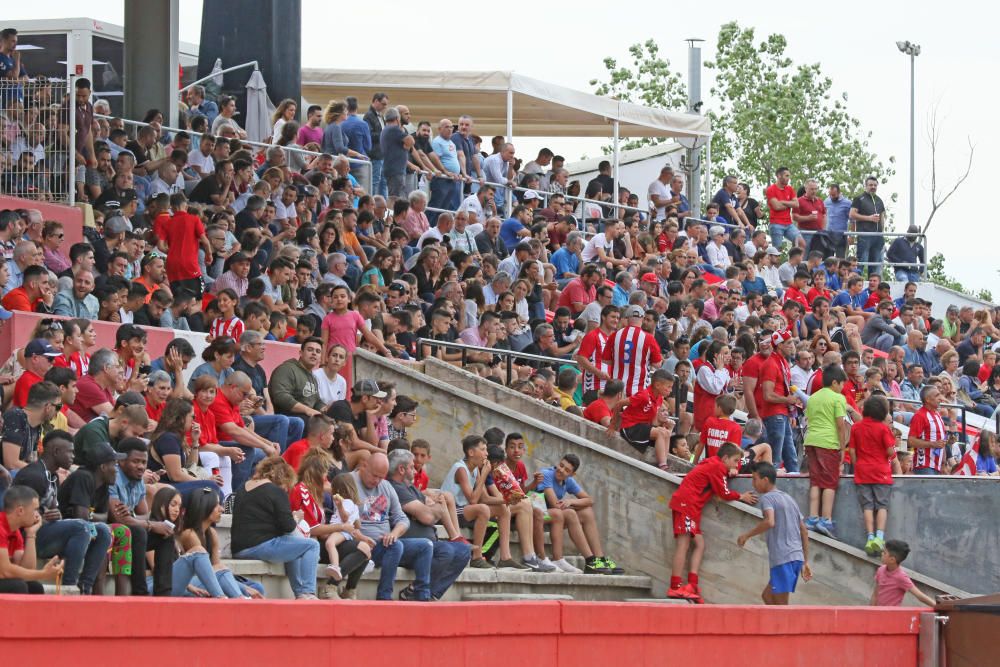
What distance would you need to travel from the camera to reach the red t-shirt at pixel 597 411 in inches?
731

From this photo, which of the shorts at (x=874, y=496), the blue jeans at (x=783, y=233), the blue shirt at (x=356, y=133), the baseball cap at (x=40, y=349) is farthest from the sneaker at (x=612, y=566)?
the blue jeans at (x=783, y=233)

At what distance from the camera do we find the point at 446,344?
19.0 m

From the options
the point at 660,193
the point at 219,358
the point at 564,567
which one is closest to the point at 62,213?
the point at 219,358

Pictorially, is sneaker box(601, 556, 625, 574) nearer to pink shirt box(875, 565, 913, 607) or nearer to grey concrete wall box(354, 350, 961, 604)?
grey concrete wall box(354, 350, 961, 604)

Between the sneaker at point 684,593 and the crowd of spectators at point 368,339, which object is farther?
the sneaker at point 684,593

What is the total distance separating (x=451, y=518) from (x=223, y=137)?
25.9ft

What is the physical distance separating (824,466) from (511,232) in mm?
7276

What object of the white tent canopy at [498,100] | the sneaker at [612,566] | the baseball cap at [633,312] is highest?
the white tent canopy at [498,100]

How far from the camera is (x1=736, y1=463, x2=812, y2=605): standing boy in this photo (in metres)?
16.0

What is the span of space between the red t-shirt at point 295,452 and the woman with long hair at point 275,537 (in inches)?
68.2

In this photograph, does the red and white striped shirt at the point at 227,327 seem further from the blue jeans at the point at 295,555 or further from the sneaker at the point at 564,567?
the blue jeans at the point at 295,555

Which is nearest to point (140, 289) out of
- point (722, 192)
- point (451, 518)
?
point (451, 518)

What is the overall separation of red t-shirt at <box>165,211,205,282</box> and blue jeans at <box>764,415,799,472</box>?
6.22m

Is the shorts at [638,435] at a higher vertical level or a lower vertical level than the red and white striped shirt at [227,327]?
lower
